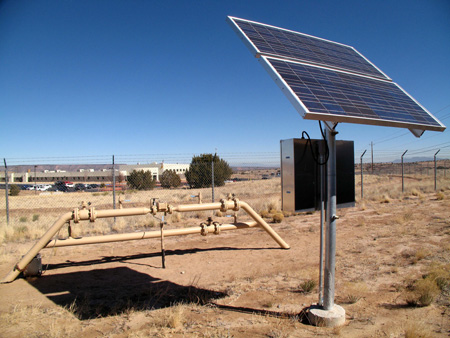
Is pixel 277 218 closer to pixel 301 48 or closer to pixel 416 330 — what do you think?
pixel 301 48

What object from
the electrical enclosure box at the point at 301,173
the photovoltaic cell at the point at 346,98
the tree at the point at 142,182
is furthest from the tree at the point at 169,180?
the electrical enclosure box at the point at 301,173

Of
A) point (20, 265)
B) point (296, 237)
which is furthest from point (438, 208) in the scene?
point (20, 265)

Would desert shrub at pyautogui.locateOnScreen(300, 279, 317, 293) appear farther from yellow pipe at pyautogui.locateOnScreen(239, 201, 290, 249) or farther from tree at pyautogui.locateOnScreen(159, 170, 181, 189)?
tree at pyautogui.locateOnScreen(159, 170, 181, 189)

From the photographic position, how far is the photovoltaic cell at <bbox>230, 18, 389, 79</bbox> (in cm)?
521

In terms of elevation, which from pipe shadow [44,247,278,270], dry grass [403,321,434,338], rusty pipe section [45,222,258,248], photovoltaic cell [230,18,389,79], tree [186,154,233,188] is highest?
photovoltaic cell [230,18,389,79]

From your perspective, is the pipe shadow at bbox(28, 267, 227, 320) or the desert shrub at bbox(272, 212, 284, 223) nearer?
the pipe shadow at bbox(28, 267, 227, 320)

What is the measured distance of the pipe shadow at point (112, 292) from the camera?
4817 millimetres

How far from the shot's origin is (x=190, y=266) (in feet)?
22.6

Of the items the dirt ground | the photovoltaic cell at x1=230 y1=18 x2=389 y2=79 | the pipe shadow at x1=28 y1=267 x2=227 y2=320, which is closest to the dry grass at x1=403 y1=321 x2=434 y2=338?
the dirt ground

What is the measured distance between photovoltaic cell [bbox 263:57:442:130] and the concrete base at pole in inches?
94.6

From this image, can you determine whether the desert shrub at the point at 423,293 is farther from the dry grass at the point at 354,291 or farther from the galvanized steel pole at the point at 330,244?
the galvanized steel pole at the point at 330,244

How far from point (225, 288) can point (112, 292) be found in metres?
1.95

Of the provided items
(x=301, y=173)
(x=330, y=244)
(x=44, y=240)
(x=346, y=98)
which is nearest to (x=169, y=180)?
(x=44, y=240)

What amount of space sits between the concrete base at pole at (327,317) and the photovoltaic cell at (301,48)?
3598mm
